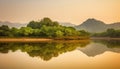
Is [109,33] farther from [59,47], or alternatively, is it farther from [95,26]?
[59,47]

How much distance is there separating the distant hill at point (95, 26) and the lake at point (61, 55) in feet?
1.08

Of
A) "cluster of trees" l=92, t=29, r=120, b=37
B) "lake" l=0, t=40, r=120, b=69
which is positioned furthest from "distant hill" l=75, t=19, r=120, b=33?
"lake" l=0, t=40, r=120, b=69

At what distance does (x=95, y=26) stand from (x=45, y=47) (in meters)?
1.64

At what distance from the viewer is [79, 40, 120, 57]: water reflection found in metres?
6.83

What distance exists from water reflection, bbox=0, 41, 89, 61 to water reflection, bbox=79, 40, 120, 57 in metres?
0.26

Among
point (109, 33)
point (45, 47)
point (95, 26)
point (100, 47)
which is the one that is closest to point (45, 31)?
point (45, 47)

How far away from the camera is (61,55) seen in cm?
649

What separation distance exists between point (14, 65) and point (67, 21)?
260cm

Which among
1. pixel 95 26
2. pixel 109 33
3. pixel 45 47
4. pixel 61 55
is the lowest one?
pixel 61 55

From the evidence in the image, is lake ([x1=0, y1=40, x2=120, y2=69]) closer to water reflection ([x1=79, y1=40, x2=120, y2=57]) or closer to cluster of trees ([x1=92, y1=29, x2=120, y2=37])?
water reflection ([x1=79, y1=40, x2=120, y2=57])

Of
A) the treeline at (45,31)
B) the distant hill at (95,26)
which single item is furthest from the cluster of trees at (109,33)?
the treeline at (45,31)

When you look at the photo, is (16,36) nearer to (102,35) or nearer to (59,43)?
(59,43)

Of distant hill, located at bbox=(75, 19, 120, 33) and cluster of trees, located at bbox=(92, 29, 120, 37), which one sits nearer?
distant hill, located at bbox=(75, 19, 120, 33)

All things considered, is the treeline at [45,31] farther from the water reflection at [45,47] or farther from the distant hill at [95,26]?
the water reflection at [45,47]
